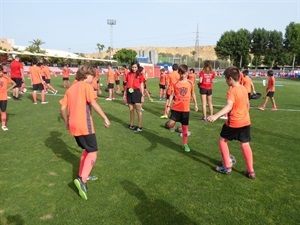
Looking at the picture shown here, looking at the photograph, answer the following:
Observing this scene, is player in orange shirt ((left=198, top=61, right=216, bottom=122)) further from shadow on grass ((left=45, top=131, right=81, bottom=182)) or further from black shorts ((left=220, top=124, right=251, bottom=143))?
shadow on grass ((left=45, top=131, right=81, bottom=182))

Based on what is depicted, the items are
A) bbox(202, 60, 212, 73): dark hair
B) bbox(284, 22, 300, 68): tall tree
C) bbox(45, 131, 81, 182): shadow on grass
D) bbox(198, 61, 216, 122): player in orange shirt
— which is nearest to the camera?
bbox(45, 131, 81, 182): shadow on grass

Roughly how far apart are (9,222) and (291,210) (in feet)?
12.5

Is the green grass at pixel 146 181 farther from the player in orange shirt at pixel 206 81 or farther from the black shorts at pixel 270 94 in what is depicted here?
the black shorts at pixel 270 94

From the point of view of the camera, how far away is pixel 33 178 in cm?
487

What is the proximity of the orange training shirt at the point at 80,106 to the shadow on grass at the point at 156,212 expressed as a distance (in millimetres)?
1284

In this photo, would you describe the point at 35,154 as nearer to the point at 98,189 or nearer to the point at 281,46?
the point at 98,189

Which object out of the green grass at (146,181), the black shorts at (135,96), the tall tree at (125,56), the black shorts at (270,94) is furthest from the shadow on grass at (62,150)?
the tall tree at (125,56)

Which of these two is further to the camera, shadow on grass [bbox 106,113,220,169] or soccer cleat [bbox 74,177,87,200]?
shadow on grass [bbox 106,113,220,169]

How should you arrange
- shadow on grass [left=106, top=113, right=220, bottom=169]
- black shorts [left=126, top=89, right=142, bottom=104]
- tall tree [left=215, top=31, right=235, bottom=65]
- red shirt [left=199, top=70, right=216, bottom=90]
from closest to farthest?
shadow on grass [left=106, top=113, right=220, bottom=169] → black shorts [left=126, top=89, right=142, bottom=104] → red shirt [left=199, top=70, right=216, bottom=90] → tall tree [left=215, top=31, right=235, bottom=65]

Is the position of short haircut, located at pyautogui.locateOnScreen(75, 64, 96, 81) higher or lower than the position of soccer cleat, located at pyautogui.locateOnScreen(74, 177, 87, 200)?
higher

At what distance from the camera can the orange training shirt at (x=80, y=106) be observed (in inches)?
160

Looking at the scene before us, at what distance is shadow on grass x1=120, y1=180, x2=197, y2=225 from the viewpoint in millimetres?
3656

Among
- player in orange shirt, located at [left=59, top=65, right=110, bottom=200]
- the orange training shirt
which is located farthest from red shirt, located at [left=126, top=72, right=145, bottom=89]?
the orange training shirt

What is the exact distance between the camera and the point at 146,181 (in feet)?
15.9
